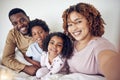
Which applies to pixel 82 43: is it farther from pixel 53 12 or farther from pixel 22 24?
pixel 22 24

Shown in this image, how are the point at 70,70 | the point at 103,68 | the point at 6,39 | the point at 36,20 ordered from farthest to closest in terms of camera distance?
the point at 6,39, the point at 36,20, the point at 70,70, the point at 103,68

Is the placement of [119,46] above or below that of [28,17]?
below

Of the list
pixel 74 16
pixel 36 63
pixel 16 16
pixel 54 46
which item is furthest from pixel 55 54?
pixel 16 16

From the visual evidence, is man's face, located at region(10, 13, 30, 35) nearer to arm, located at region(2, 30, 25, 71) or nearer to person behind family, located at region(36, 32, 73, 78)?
arm, located at region(2, 30, 25, 71)

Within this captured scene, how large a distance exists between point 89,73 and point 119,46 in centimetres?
23

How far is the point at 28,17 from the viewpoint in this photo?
150 centimetres

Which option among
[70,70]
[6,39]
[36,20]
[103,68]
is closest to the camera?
[103,68]

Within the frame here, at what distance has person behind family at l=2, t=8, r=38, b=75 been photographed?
4.95 feet

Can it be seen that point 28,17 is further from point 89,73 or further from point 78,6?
point 89,73

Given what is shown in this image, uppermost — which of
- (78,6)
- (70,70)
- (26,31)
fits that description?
(78,6)

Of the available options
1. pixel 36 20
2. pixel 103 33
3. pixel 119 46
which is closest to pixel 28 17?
pixel 36 20

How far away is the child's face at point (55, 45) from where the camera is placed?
1.36m

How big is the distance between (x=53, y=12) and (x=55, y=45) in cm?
22

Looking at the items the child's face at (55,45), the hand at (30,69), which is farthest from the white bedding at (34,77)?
the child's face at (55,45)
